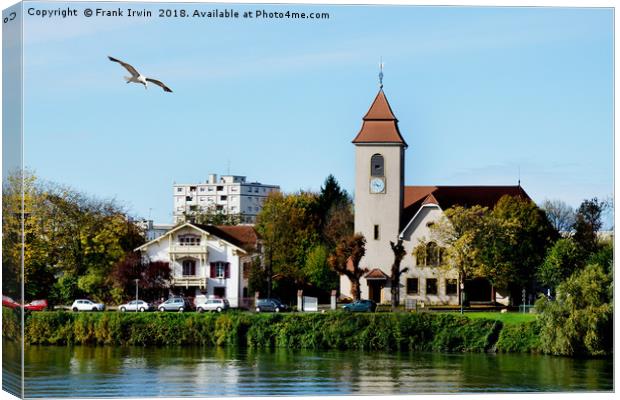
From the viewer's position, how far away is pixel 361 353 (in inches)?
992

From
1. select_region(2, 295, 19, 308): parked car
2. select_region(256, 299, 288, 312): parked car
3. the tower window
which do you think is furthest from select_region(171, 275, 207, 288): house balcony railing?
select_region(2, 295, 19, 308): parked car

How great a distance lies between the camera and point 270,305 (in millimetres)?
27562

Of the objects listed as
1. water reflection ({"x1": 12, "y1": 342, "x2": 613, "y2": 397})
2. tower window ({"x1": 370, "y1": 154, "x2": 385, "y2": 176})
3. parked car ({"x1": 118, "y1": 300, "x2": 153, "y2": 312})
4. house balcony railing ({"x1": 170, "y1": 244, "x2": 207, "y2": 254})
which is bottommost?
water reflection ({"x1": 12, "y1": 342, "x2": 613, "y2": 397})

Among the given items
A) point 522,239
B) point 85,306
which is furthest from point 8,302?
point 522,239

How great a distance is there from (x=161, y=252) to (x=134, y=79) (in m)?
10.5

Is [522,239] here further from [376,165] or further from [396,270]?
[376,165]

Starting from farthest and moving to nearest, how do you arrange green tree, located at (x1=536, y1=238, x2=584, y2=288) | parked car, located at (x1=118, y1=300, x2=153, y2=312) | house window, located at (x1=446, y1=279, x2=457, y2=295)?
house window, located at (x1=446, y1=279, x2=457, y2=295) < parked car, located at (x1=118, y1=300, x2=153, y2=312) < green tree, located at (x1=536, y1=238, x2=584, y2=288)

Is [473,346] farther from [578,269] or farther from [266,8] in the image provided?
[266,8]

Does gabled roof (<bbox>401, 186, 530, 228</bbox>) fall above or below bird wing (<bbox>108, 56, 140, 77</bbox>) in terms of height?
below

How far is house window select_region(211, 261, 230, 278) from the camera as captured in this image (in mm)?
27156

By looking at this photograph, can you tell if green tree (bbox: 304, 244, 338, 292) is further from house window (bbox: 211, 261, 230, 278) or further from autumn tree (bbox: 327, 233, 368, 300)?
house window (bbox: 211, 261, 230, 278)

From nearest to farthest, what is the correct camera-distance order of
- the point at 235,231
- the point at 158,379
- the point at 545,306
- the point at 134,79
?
the point at 134,79, the point at 158,379, the point at 545,306, the point at 235,231

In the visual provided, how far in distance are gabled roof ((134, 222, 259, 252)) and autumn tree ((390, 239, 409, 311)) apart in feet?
9.48

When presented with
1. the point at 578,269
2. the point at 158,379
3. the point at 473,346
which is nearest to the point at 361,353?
the point at 473,346
